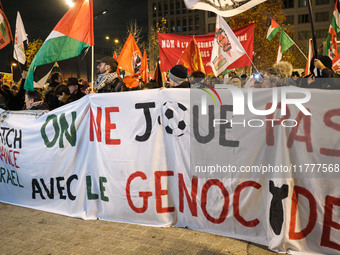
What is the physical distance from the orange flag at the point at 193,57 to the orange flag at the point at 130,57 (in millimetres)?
3332

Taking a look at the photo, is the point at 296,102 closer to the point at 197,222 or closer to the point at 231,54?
the point at 197,222

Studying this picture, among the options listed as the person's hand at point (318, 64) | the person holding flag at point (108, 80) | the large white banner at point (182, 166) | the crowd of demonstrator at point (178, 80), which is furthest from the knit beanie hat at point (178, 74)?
the person's hand at point (318, 64)

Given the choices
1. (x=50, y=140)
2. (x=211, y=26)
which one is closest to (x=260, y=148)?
(x=50, y=140)

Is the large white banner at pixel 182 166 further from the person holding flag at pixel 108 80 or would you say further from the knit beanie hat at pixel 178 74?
the knit beanie hat at pixel 178 74

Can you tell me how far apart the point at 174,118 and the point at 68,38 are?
2.32m

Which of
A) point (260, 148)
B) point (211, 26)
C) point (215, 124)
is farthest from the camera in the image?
point (211, 26)

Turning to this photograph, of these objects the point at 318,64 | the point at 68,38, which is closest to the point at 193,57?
the point at 68,38

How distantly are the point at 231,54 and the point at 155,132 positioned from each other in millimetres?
3725

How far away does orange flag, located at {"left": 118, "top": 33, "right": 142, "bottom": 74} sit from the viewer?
430 inches

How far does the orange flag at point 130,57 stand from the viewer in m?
10.9

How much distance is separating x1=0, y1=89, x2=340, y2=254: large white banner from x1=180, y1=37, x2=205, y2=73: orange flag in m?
4.23

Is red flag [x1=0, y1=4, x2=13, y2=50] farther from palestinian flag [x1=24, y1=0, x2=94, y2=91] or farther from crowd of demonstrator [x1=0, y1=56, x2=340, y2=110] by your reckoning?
palestinian flag [x1=24, y1=0, x2=94, y2=91]

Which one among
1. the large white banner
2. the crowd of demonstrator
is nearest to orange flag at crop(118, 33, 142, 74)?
the crowd of demonstrator

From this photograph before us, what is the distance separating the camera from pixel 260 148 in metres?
3.38
